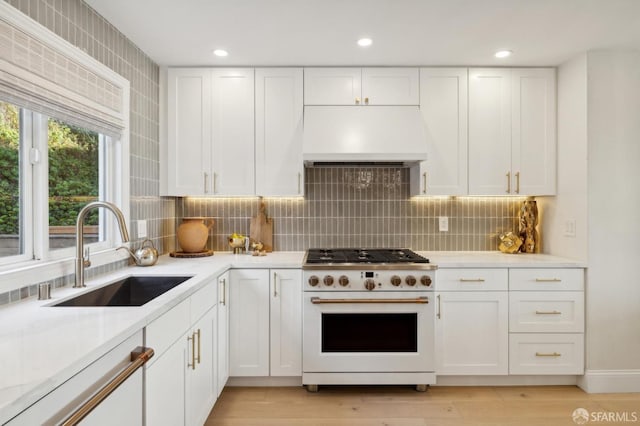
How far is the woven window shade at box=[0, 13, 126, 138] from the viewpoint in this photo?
1546 millimetres

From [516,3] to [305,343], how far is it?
2427 millimetres

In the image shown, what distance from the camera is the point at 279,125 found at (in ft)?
9.91

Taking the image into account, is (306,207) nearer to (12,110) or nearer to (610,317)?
(12,110)

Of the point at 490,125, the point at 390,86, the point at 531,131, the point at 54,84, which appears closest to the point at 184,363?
the point at 54,84

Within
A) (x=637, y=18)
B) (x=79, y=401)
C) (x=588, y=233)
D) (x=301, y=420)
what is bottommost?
(x=301, y=420)

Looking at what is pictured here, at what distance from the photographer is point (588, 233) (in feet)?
8.85

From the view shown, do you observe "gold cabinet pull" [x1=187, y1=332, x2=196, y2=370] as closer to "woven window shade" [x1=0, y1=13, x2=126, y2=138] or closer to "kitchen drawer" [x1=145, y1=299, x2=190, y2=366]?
"kitchen drawer" [x1=145, y1=299, x2=190, y2=366]

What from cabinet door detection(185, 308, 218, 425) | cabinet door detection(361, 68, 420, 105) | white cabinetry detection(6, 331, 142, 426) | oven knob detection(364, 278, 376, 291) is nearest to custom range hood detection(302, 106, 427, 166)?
cabinet door detection(361, 68, 420, 105)

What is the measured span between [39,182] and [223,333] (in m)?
1.36

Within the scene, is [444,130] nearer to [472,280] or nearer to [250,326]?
[472,280]

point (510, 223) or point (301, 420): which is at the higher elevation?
point (510, 223)

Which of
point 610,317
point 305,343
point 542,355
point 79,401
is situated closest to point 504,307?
point 542,355

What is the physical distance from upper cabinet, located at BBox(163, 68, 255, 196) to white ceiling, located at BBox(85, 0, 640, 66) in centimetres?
15

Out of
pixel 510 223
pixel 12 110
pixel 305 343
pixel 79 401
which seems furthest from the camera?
pixel 510 223
